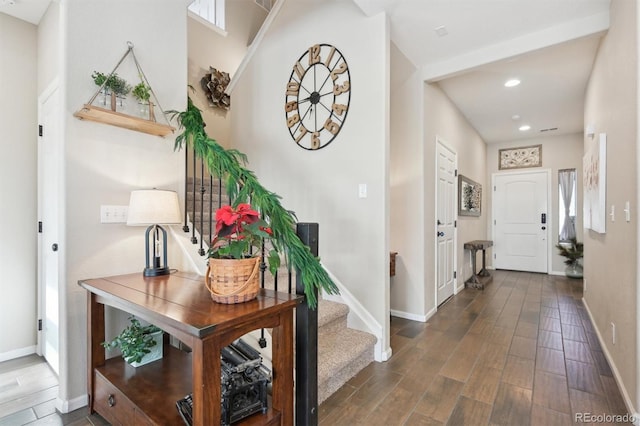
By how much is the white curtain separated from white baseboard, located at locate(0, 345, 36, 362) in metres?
8.06

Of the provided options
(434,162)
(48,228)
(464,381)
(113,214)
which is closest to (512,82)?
(434,162)

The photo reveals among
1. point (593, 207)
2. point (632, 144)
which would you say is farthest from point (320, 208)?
point (593, 207)

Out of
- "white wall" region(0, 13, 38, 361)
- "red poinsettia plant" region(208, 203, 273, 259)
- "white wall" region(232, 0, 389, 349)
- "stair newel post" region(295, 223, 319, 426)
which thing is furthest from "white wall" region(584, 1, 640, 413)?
"white wall" region(0, 13, 38, 361)

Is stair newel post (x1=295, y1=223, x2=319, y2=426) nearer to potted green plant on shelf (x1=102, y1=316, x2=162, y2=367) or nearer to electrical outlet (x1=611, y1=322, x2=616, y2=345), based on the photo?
potted green plant on shelf (x1=102, y1=316, x2=162, y2=367)

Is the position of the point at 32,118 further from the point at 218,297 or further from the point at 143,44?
the point at 218,297

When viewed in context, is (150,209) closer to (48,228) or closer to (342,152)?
(48,228)

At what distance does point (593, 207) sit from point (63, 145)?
421 centimetres

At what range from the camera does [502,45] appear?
304cm

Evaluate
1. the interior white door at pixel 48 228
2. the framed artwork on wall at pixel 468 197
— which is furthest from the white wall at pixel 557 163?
the interior white door at pixel 48 228

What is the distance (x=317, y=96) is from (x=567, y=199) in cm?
588

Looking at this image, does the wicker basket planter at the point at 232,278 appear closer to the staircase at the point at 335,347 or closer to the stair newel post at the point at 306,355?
the stair newel post at the point at 306,355

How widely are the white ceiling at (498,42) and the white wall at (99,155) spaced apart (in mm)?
948

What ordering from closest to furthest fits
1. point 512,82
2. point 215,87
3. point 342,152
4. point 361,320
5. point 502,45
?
point 361,320 → point 342,152 → point 502,45 → point 512,82 → point 215,87

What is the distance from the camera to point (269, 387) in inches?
61.9
